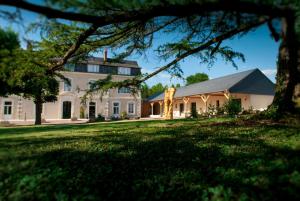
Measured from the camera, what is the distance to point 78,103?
3231cm

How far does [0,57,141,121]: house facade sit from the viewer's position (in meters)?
29.1

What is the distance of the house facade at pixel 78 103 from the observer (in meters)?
29.1

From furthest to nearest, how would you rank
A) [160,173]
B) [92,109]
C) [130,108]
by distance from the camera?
[130,108]
[92,109]
[160,173]

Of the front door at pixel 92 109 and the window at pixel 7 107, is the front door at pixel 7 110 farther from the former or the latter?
the front door at pixel 92 109

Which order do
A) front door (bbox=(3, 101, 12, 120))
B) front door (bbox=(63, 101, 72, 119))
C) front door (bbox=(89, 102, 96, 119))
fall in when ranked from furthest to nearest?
front door (bbox=(89, 102, 96, 119)) → front door (bbox=(63, 101, 72, 119)) → front door (bbox=(3, 101, 12, 120))

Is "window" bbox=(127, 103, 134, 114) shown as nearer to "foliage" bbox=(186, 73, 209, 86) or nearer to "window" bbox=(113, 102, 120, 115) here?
"window" bbox=(113, 102, 120, 115)

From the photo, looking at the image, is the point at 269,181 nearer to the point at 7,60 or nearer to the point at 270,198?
the point at 270,198

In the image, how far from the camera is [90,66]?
3362 centimetres

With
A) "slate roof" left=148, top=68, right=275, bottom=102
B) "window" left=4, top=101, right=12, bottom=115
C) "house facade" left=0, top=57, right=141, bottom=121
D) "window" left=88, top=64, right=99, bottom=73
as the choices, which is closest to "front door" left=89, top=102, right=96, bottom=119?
"house facade" left=0, top=57, right=141, bottom=121

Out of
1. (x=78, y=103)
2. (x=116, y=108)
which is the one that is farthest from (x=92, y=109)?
(x=116, y=108)

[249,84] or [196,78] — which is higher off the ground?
[196,78]

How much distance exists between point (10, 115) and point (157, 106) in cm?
2259

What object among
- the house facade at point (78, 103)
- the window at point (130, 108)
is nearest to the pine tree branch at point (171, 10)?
the house facade at point (78, 103)

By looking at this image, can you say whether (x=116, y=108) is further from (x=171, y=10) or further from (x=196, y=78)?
(x=196, y=78)
